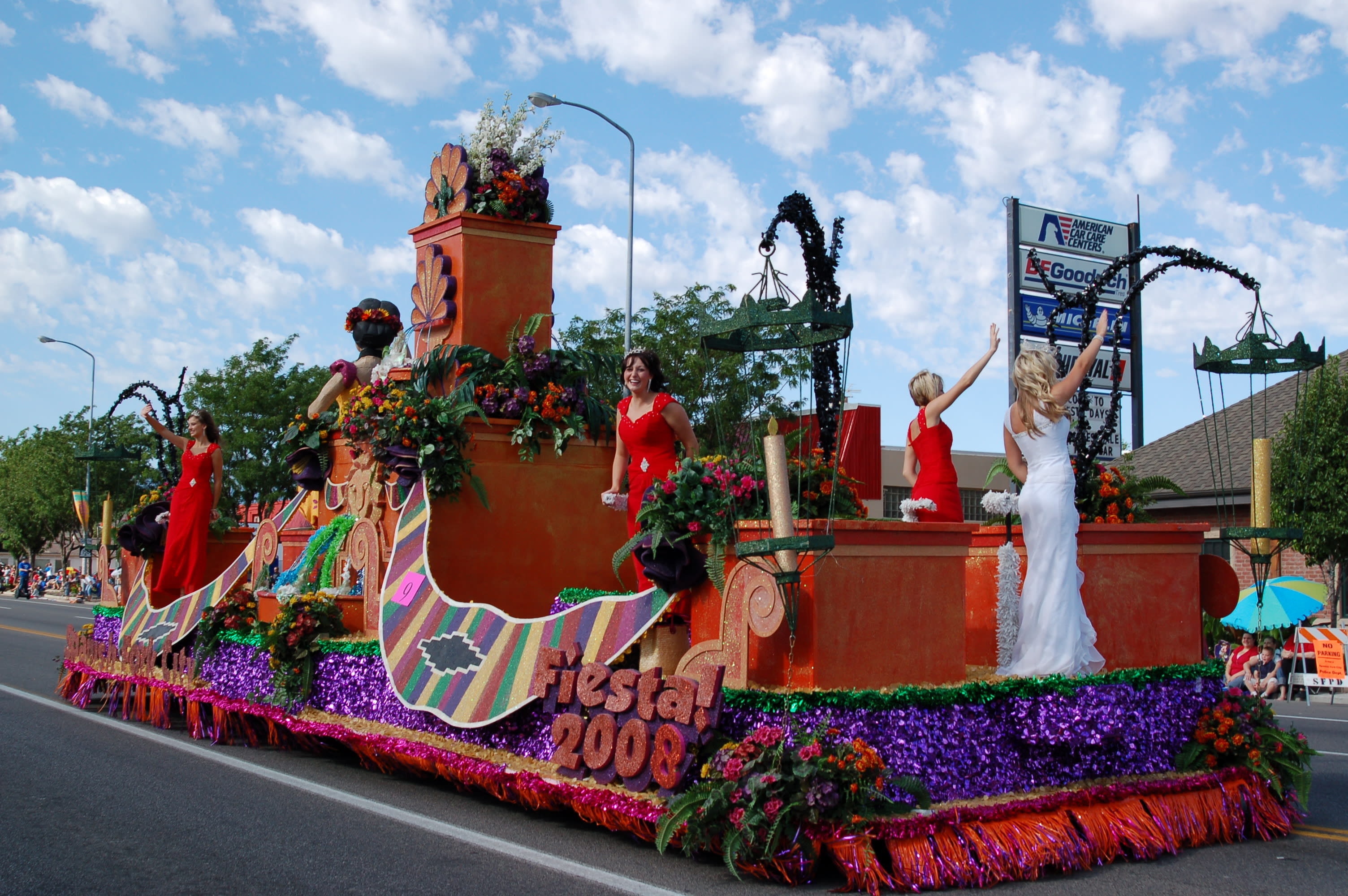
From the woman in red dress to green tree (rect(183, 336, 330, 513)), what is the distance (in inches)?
822

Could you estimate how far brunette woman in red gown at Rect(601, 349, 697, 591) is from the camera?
7926 mm

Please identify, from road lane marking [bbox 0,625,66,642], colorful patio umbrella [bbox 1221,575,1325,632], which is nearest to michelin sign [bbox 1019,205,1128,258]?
colorful patio umbrella [bbox 1221,575,1325,632]

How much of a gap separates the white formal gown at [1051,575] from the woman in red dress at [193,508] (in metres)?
8.23

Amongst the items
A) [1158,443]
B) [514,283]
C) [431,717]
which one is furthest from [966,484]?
[431,717]

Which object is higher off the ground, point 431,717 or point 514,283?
point 514,283

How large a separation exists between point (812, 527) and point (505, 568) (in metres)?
4.34

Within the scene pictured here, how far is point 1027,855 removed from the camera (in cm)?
564

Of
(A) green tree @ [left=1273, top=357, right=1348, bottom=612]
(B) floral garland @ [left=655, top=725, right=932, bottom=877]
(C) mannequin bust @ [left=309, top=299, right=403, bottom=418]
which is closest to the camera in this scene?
(B) floral garland @ [left=655, top=725, right=932, bottom=877]

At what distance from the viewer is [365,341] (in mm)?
11820

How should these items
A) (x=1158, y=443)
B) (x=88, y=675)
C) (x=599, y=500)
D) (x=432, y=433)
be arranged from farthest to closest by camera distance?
1. (x=1158, y=443)
2. (x=88, y=675)
3. (x=599, y=500)
4. (x=432, y=433)

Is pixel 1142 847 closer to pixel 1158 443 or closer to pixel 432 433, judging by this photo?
pixel 432 433

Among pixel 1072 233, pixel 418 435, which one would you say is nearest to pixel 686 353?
pixel 1072 233

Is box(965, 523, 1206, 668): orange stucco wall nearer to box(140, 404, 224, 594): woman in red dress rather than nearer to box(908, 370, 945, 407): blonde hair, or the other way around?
box(908, 370, 945, 407): blonde hair

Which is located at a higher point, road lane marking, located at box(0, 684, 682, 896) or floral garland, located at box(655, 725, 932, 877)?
floral garland, located at box(655, 725, 932, 877)
